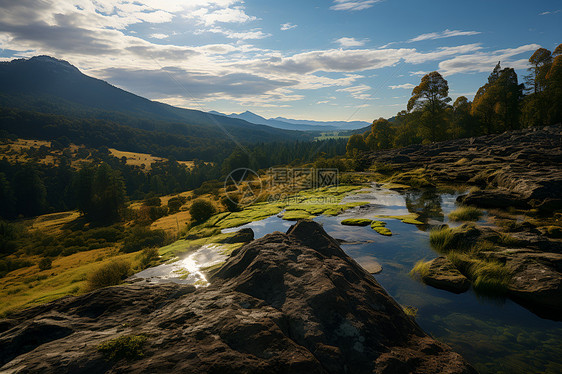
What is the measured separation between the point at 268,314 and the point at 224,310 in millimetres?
963

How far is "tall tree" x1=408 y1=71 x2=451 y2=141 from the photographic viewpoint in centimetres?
6203

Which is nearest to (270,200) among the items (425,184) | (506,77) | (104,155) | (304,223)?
(425,184)

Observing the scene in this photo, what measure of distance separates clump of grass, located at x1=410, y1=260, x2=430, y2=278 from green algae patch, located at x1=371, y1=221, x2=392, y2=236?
559 cm

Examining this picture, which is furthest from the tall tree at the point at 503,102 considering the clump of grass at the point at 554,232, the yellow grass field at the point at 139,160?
the yellow grass field at the point at 139,160

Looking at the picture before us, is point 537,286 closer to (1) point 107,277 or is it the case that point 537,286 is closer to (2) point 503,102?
(1) point 107,277

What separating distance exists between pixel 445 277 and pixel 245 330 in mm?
10526

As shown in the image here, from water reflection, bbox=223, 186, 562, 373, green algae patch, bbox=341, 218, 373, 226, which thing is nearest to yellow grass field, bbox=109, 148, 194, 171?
green algae patch, bbox=341, 218, 373, 226

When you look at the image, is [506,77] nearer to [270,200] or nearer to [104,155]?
[270,200]

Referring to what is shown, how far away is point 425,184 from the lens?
37.5 metres

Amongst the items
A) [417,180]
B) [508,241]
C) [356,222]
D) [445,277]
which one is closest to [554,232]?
[508,241]

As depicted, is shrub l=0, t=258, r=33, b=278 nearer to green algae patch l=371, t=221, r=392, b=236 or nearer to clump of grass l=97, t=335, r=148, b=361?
clump of grass l=97, t=335, r=148, b=361

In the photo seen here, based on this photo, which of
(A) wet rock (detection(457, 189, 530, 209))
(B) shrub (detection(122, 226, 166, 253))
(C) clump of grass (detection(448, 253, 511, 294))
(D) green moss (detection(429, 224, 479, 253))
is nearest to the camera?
(C) clump of grass (detection(448, 253, 511, 294))

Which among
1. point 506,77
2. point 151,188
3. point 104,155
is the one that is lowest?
point 151,188

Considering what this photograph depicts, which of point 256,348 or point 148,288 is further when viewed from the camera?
point 148,288
